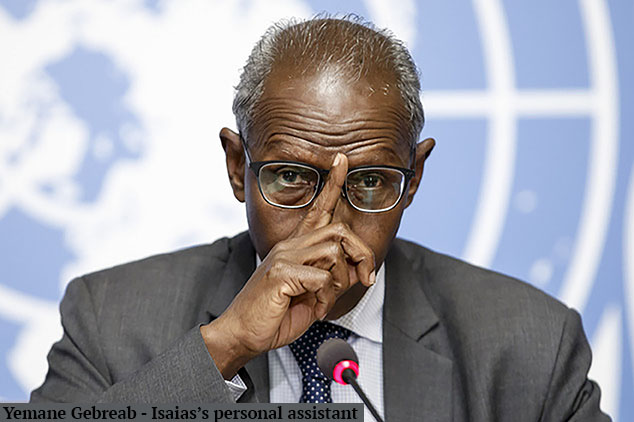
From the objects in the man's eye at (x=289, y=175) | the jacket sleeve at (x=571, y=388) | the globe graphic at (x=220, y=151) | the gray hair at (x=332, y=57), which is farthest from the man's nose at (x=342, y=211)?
the globe graphic at (x=220, y=151)

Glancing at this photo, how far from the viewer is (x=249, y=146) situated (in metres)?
2.01

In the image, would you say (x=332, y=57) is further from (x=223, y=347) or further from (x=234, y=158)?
(x=223, y=347)

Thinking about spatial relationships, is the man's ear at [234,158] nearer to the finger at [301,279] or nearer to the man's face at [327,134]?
the man's face at [327,134]

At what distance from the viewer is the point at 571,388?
2154 millimetres

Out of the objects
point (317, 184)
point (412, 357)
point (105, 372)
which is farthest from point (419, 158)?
point (105, 372)

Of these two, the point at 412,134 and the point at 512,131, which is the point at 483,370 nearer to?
the point at 412,134

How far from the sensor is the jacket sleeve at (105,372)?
1761 millimetres

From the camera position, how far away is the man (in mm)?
1781

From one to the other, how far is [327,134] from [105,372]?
0.91 m

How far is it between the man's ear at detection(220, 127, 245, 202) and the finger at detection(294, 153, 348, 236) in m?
0.38

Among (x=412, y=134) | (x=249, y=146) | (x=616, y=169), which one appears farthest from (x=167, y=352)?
(x=616, y=169)

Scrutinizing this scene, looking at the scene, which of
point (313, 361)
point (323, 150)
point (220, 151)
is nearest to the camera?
point (323, 150)

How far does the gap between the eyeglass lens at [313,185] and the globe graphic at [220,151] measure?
1.18 metres

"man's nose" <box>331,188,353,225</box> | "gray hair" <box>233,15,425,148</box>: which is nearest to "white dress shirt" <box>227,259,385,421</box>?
"man's nose" <box>331,188,353,225</box>
